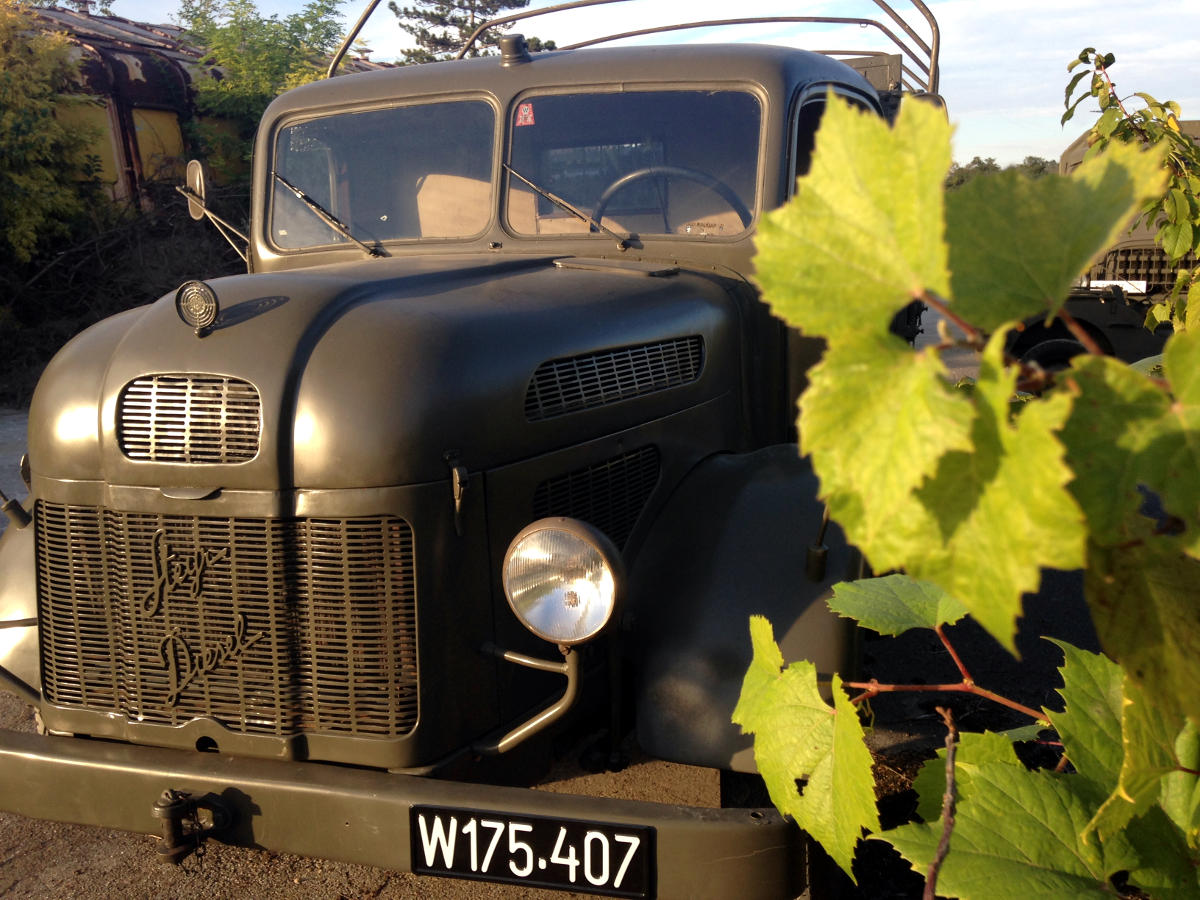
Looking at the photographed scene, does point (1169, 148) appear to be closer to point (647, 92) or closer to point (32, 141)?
point (647, 92)

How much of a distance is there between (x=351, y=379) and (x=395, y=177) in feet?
5.91

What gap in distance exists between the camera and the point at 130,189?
13430 millimetres

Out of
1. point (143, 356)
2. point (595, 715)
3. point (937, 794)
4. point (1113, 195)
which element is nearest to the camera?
point (1113, 195)

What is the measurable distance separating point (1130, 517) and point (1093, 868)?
46 cm

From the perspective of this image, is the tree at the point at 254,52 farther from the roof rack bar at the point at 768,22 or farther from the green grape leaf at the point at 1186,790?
the green grape leaf at the point at 1186,790

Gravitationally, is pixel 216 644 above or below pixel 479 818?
above

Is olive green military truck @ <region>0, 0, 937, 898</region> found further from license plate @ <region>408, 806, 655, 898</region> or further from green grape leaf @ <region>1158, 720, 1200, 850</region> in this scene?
green grape leaf @ <region>1158, 720, 1200, 850</region>

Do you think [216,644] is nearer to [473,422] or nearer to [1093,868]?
[473,422]

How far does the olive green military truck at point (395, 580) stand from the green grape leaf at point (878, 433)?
1484 mm

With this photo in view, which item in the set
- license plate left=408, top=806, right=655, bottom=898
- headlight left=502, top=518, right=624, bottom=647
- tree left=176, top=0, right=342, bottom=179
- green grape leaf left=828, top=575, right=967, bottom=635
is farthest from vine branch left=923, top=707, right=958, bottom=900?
tree left=176, top=0, right=342, bottom=179

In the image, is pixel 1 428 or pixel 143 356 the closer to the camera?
pixel 143 356

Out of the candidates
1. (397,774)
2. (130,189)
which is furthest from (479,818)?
(130,189)

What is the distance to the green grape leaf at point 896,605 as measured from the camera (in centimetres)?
126

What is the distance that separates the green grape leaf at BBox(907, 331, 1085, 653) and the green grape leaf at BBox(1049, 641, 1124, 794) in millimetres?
546
